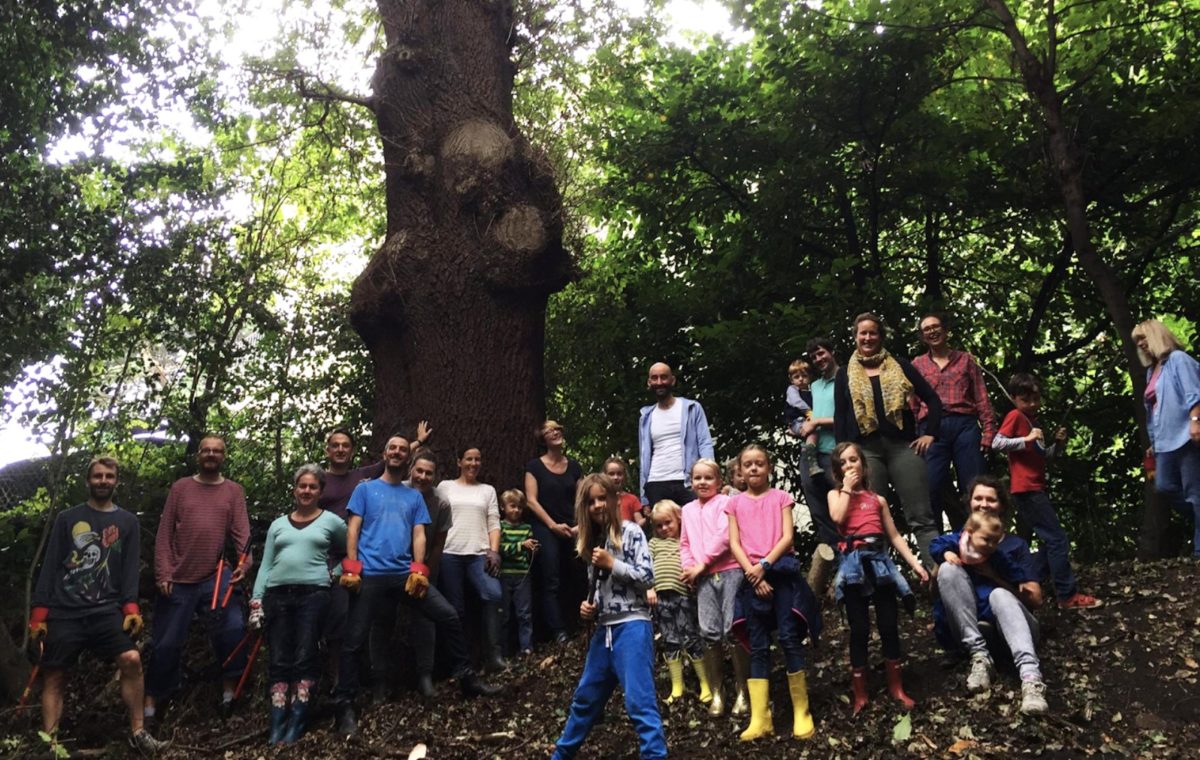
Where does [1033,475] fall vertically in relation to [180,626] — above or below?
above

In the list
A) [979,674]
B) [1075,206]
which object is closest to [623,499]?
[979,674]

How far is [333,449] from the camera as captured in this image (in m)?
7.74

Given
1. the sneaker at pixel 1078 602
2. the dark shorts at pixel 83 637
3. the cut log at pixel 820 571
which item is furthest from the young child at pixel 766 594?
the dark shorts at pixel 83 637

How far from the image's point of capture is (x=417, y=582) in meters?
6.73

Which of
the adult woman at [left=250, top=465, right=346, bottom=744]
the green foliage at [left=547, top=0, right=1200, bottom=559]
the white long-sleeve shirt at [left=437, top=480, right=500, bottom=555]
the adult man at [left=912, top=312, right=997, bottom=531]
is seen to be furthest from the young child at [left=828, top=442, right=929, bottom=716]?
the green foliage at [left=547, top=0, right=1200, bottom=559]

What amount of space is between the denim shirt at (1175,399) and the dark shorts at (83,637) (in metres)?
7.47

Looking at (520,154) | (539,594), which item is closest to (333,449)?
(539,594)

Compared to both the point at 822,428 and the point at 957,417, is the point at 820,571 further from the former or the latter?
the point at 957,417

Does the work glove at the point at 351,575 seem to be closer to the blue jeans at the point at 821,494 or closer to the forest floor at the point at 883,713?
the forest floor at the point at 883,713

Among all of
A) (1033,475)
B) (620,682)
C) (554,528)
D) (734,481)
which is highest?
(734,481)

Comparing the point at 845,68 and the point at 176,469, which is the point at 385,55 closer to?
the point at 845,68

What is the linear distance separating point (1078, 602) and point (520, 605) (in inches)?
160

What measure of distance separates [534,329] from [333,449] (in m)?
2.21

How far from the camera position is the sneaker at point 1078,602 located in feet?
21.6
